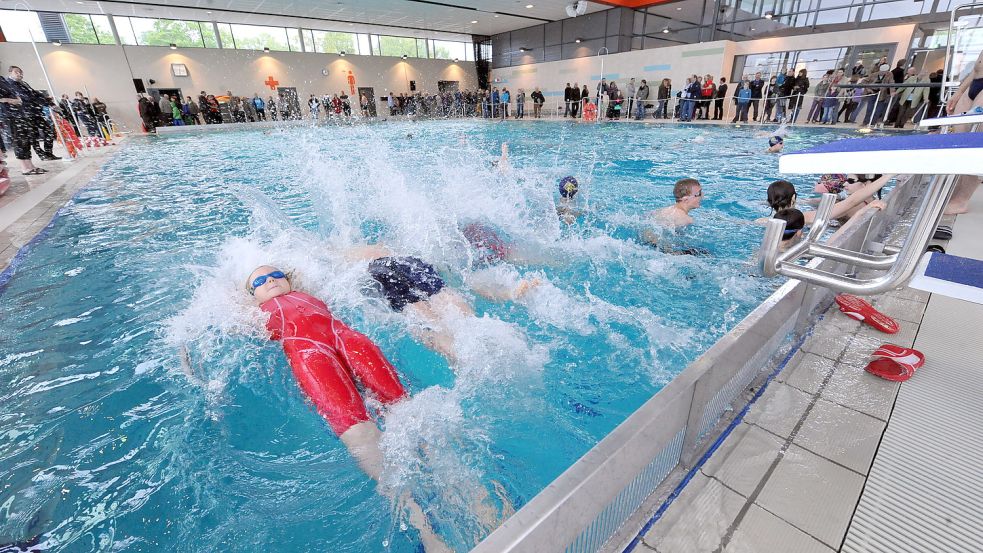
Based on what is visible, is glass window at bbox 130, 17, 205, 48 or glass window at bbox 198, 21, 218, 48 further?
glass window at bbox 198, 21, 218, 48

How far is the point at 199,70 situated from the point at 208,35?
6.44 ft

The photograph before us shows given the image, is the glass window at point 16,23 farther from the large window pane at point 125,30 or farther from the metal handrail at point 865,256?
the metal handrail at point 865,256

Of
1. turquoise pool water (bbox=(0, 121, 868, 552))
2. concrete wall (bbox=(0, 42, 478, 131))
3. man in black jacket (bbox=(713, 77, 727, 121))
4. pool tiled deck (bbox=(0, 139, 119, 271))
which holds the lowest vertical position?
turquoise pool water (bbox=(0, 121, 868, 552))

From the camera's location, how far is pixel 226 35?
23.1 meters

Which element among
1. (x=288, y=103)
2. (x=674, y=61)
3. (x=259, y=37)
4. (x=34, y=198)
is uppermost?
(x=259, y=37)

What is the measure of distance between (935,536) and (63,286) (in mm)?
5910

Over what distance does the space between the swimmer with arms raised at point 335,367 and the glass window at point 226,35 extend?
27.3 metres

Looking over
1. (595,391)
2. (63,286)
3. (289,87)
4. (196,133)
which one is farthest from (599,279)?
(289,87)

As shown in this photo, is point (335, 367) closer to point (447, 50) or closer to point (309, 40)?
point (309, 40)

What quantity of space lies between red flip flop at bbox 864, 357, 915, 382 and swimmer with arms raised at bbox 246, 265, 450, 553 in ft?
6.97

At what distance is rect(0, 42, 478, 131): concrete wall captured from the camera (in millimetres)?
19531

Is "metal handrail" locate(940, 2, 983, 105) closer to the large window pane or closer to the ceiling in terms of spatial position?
the ceiling

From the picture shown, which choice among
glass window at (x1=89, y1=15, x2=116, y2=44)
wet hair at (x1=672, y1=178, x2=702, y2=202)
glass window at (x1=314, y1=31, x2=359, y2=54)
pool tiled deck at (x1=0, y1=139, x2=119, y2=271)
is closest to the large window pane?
glass window at (x1=89, y1=15, x2=116, y2=44)

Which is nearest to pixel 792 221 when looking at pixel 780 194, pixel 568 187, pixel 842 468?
pixel 780 194
